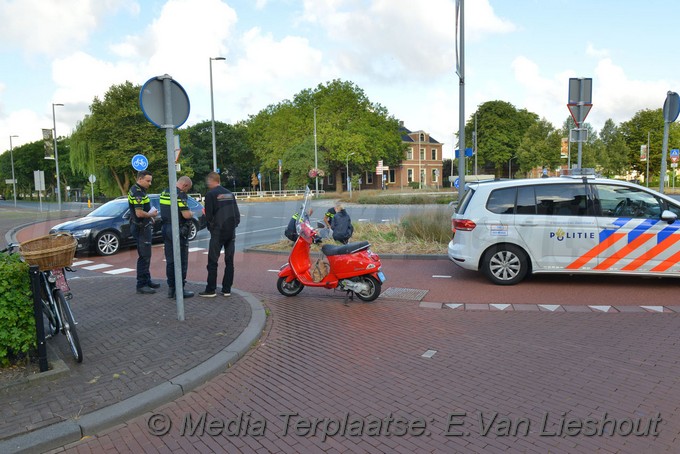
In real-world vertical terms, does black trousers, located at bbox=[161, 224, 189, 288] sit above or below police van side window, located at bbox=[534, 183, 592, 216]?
below

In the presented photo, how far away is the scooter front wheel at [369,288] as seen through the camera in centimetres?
690

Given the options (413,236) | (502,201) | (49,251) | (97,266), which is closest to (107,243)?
(97,266)

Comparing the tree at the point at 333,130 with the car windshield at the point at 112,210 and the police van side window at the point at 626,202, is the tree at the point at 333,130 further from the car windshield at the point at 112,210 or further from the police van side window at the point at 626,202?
the police van side window at the point at 626,202

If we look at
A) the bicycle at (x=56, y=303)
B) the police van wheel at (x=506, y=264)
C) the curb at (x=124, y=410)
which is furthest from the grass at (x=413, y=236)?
the bicycle at (x=56, y=303)

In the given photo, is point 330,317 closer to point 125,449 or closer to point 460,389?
point 460,389

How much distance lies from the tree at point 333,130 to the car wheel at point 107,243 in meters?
39.9

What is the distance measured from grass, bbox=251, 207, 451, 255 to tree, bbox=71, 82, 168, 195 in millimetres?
36772

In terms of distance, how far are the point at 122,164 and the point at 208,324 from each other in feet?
143

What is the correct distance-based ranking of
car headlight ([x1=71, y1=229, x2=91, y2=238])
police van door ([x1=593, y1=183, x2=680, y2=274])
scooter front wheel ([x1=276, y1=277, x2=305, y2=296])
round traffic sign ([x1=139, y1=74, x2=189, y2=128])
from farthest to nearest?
car headlight ([x1=71, y1=229, x2=91, y2=238]) < scooter front wheel ([x1=276, y1=277, x2=305, y2=296]) < police van door ([x1=593, y1=183, x2=680, y2=274]) < round traffic sign ([x1=139, y1=74, x2=189, y2=128])

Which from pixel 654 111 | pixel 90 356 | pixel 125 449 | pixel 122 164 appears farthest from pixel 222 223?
pixel 654 111

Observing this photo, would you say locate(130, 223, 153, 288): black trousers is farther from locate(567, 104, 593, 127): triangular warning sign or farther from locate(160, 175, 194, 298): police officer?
locate(567, 104, 593, 127): triangular warning sign

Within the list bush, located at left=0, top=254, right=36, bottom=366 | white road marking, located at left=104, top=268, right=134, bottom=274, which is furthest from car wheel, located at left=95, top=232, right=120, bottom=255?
bush, located at left=0, top=254, right=36, bottom=366

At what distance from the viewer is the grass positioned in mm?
11008

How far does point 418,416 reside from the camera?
352cm
